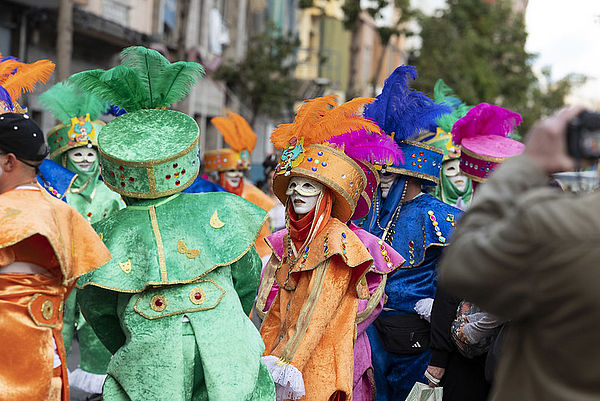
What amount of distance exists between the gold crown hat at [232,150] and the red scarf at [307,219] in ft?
14.8

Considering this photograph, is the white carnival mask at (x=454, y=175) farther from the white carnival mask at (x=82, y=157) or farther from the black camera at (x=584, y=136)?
the black camera at (x=584, y=136)

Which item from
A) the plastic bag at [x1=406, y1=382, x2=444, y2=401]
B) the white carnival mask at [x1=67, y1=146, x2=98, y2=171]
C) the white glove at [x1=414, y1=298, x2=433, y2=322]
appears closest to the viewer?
the plastic bag at [x1=406, y1=382, x2=444, y2=401]

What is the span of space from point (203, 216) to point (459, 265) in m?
2.41

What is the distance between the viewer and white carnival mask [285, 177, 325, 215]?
5.26 metres

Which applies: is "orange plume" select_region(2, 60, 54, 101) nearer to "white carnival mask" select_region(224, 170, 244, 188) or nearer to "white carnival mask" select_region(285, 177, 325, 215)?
"white carnival mask" select_region(285, 177, 325, 215)

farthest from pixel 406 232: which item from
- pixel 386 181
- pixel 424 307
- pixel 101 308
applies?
pixel 101 308

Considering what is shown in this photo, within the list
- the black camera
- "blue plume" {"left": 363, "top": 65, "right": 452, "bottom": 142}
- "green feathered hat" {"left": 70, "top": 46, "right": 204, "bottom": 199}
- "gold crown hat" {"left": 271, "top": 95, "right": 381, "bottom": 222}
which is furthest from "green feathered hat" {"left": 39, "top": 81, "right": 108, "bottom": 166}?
the black camera

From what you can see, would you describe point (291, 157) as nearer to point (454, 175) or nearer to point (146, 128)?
point (146, 128)

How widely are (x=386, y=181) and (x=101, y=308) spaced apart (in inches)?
102

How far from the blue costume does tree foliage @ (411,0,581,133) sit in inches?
832

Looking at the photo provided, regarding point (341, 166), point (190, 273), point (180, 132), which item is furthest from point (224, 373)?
point (341, 166)

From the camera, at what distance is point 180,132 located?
452 cm

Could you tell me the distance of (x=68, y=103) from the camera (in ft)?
26.0

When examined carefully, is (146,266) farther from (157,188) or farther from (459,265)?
(459,265)
